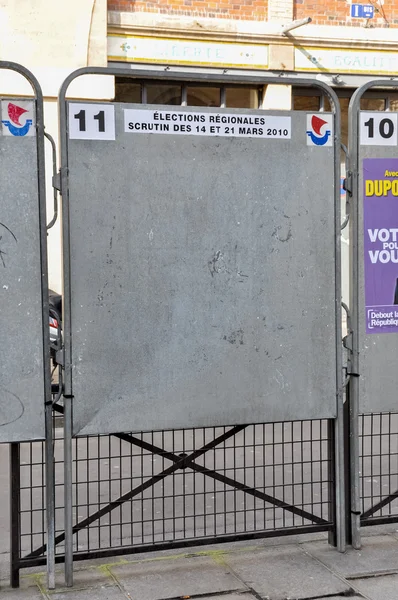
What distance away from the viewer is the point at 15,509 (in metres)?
5.09

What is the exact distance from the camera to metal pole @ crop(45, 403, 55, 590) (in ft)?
16.5

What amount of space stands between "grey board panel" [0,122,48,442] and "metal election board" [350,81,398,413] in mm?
1939

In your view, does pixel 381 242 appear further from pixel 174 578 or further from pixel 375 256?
pixel 174 578

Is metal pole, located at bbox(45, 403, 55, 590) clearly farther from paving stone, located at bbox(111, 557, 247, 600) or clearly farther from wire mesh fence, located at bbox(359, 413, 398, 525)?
wire mesh fence, located at bbox(359, 413, 398, 525)

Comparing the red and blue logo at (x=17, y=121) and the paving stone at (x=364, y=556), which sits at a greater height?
the red and blue logo at (x=17, y=121)

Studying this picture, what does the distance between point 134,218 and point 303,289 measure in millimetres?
1115

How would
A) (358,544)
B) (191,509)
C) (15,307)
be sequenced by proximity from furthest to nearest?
1. (191,509)
2. (358,544)
3. (15,307)

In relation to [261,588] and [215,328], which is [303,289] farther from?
[261,588]

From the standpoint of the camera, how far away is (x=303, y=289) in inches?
216

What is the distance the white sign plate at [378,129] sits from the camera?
18.3 feet

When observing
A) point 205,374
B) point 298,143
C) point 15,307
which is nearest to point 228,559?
point 205,374

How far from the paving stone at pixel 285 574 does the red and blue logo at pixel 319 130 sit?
8.18 feet

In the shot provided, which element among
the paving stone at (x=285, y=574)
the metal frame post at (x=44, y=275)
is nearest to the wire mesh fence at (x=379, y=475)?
the paving stone at (x=285, y=574)

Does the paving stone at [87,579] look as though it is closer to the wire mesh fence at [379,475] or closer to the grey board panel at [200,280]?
the grey board panel at [200,280]
